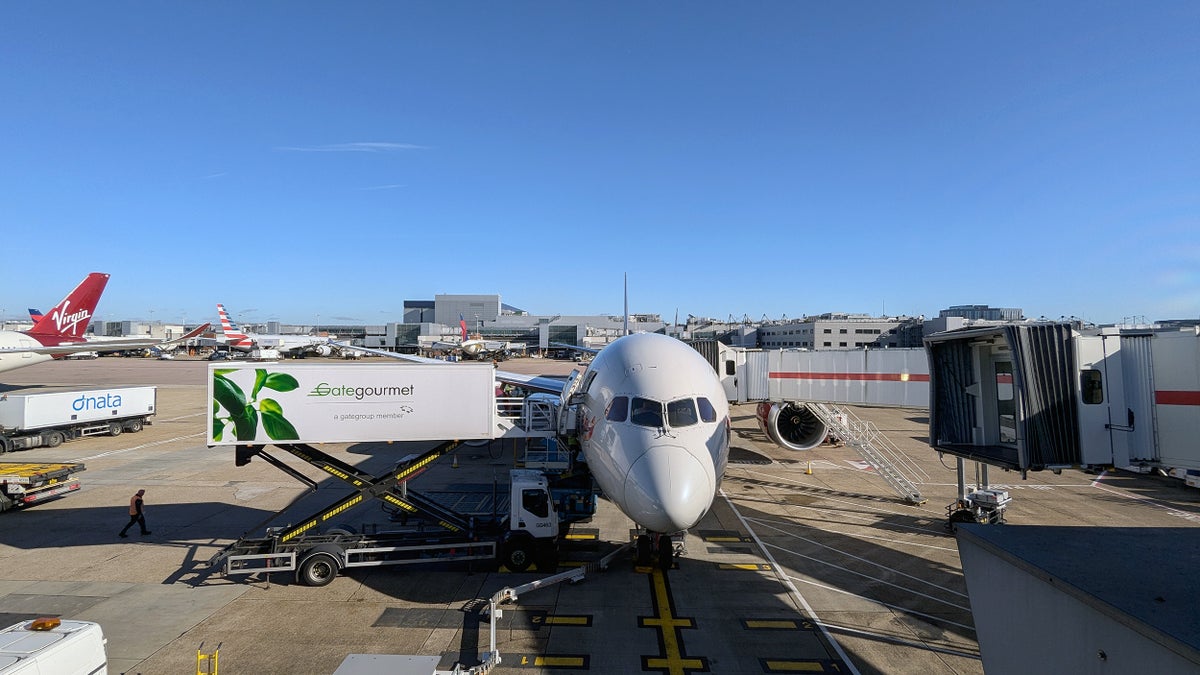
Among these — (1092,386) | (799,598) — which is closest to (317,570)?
(799,598)

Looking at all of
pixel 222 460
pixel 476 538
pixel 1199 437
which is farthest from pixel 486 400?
pixel 222 460

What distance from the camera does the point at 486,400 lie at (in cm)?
1586

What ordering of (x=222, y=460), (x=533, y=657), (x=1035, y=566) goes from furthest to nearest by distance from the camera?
(x=222, y=460), (x=533, y=657), (x=1035, y=566)

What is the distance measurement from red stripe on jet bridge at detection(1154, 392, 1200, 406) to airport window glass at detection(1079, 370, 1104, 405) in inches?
35.7

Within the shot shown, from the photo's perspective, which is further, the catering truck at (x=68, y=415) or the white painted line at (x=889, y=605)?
the catering truck at (x=68, y=415)

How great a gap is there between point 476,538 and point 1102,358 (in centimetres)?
1583

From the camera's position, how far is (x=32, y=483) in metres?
19.8

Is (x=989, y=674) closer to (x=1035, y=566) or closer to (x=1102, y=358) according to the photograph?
(x=1035, y=566)

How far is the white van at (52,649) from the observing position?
22.3 feet

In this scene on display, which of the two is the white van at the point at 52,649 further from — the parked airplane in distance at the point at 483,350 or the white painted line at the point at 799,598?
the parked airplane in distance at the point at 483,350

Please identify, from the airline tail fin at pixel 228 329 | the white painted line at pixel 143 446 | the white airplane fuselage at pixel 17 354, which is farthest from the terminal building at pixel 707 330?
the white airplane fuselage at pixel 17 354

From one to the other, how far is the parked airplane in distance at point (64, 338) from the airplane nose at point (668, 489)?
131 ft

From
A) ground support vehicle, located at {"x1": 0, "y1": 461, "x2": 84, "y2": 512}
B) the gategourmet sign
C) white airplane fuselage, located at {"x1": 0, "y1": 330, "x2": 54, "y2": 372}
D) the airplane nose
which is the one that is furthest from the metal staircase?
white airplane fuselage, located at {"x1": 0, "y1": 330, "x2": 54, "y2": 372}

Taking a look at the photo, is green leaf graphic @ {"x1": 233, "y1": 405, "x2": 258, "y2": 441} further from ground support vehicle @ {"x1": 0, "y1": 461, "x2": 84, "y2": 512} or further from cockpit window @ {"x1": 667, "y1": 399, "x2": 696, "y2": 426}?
ground support vehicle @ {"x1": 0, "y1": 461, "x2": 84, "y2": 512}
